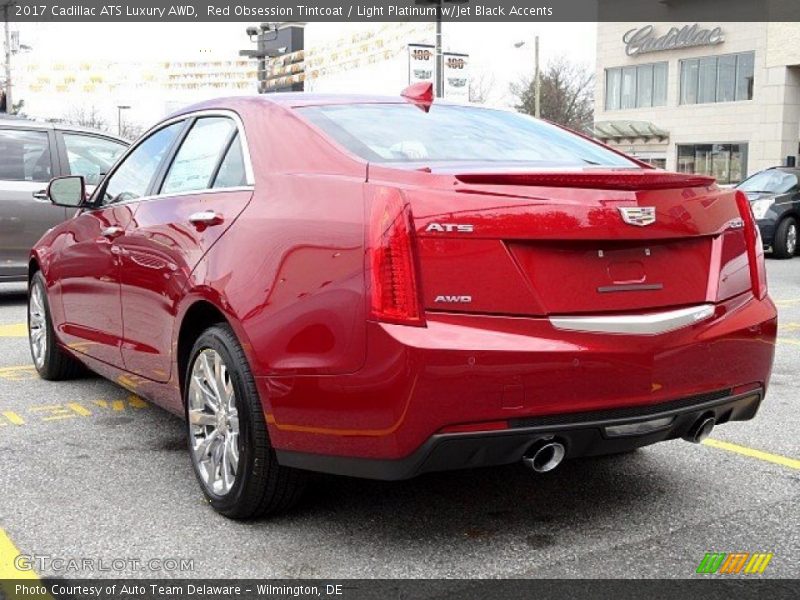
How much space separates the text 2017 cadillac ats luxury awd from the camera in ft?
9.55

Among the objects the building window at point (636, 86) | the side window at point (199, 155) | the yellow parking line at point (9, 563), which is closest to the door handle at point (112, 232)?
the side window at point (199, 155)

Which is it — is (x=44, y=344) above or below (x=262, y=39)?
below

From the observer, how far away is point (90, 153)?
10203mm

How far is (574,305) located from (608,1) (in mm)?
47515

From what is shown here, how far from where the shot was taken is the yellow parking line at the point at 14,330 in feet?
26.3

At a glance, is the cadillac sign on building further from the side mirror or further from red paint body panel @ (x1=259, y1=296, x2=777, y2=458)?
red paint body panel @ (x1=259, y1=296, x2=777, y2=458)

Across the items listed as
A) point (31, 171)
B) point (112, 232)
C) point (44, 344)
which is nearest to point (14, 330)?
point (31, 171)

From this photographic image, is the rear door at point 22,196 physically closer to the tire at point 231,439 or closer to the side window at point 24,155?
the side window at point 24,155

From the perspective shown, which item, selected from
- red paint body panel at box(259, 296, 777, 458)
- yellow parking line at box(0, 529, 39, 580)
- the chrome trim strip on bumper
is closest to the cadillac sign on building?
the chrome trim strip on bumper

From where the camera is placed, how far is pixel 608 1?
47219 millimetres

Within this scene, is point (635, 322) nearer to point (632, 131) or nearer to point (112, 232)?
point (112, 232)

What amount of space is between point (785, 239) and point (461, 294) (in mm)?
15109

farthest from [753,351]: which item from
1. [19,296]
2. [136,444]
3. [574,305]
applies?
[19,296]

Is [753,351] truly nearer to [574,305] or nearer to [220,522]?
[574,305]
